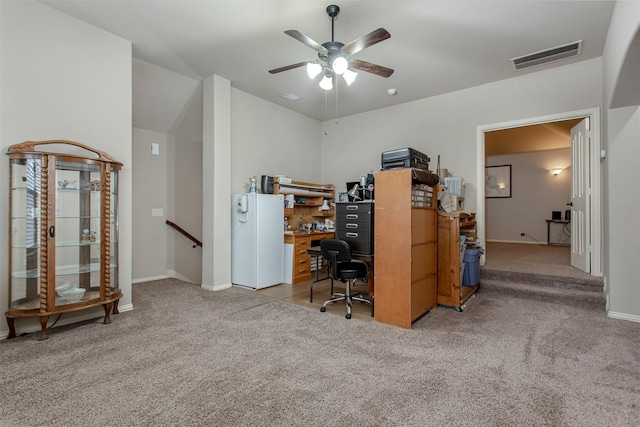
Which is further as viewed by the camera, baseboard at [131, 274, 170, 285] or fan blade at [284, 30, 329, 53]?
baseboard at [131, 274, 170, 285]

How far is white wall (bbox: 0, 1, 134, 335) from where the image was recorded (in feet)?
9.02

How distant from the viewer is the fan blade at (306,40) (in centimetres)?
255

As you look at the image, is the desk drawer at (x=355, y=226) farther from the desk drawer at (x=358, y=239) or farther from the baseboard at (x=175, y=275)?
the baseboard at (x=175, y=275)

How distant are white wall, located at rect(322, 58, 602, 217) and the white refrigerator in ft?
6.88

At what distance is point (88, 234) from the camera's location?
10.3ft

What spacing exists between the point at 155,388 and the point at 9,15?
138 inches

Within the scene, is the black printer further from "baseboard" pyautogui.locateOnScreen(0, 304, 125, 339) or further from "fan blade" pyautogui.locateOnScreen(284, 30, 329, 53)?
"baseboard" pyautogui.locateOnScreen(0, 304, 125, 339)

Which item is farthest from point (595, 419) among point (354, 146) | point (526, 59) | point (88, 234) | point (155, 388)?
point (354, 146)

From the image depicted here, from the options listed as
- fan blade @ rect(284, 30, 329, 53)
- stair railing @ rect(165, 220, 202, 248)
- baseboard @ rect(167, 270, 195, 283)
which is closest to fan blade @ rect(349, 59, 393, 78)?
fan blade @ rect(284, 30, 329, 53)

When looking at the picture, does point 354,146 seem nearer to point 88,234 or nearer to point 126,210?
point 126,210

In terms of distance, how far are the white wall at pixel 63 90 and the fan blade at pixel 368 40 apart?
259cm

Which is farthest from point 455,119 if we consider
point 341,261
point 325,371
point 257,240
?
point 325,371

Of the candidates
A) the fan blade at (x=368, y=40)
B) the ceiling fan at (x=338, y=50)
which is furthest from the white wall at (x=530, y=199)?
the fan blade at (x=368, y=40)

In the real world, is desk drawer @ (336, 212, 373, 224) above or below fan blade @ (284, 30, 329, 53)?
below
